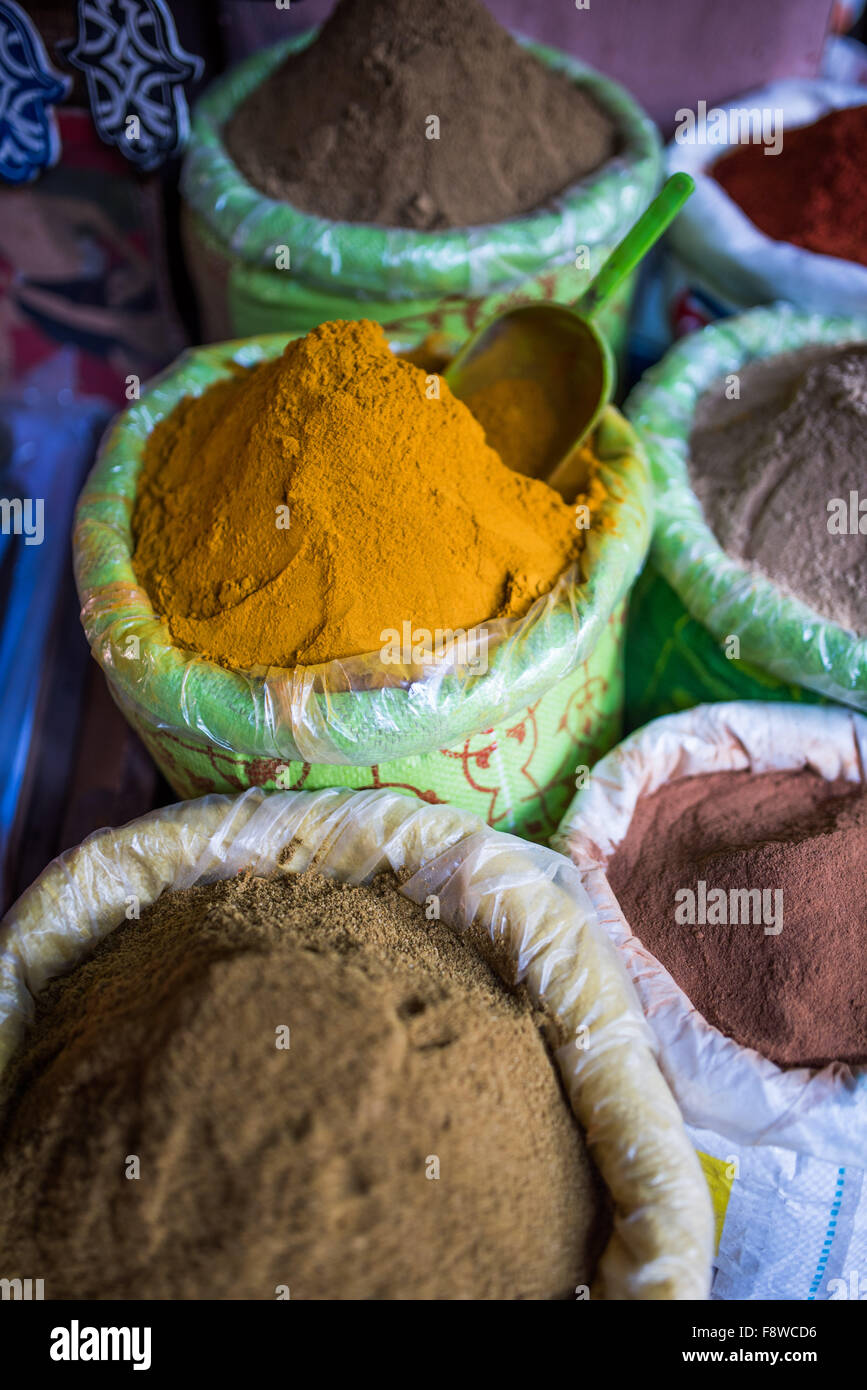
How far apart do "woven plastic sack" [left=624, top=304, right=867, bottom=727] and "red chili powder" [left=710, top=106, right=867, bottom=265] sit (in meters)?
0.12

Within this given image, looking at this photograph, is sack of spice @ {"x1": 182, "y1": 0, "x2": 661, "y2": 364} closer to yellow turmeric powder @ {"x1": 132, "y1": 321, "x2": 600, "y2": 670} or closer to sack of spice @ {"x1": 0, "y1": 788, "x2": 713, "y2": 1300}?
yellow turmeric powder @ {"x1": 132, "y1": 321, "x2": 600, "y2": 670}

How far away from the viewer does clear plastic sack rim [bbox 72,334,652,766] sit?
825 mm

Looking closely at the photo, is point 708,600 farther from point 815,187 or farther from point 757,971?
point 815,187

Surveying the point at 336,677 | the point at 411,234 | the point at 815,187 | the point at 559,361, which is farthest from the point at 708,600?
the point at 815,187

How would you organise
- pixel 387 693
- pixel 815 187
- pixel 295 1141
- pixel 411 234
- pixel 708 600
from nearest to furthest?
pixel 295 1141, pixel 387 693, pixel 708 600, pixel 411 234, pixel 815 187

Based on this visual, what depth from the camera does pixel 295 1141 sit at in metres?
0.59

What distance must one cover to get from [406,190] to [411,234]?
0.29 ft

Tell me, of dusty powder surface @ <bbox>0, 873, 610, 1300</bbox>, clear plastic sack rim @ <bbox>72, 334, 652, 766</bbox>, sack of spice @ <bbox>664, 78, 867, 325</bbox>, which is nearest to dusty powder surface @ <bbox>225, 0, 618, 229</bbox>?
sack of spice @ <bbox>664, 78, 867, 325</bbox>

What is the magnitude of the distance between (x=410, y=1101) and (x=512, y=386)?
2.51ft

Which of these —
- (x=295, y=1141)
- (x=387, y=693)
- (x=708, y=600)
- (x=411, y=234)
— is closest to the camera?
(x=295, y=1141)

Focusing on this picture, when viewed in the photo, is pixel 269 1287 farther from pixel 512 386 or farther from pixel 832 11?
pixel 832 11

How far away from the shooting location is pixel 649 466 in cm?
113

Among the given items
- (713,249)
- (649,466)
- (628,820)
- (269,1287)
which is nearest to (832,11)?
(713,249)

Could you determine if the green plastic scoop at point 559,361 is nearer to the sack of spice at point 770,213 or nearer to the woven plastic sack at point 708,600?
the woven plastic sack at point 708,600
